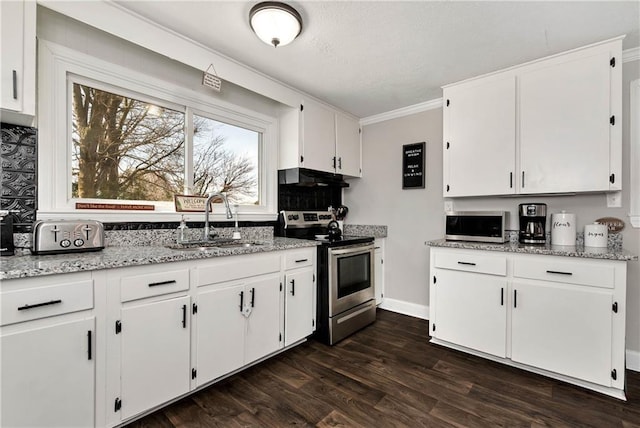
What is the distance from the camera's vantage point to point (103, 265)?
1.41m

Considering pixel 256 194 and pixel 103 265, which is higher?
pixel 256 194

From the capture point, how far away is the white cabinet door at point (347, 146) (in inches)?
136

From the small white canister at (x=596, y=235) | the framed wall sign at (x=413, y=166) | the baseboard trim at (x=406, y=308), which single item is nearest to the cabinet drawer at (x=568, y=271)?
the small white canister at (x=596, y=235)

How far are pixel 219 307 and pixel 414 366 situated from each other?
1.51 metres

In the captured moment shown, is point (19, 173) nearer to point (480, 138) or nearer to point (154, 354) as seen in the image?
point (154, 354)

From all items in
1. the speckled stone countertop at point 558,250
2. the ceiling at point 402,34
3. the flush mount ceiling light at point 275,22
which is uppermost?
the ceiling at point 402,34

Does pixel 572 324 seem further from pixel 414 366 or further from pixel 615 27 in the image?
pixel 615 27

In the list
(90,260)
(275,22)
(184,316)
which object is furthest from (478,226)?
(90,260)

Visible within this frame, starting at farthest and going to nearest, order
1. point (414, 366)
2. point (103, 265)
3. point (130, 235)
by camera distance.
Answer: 1. point (414, 366)
2. point (130, 235)
3. point (103, 265)

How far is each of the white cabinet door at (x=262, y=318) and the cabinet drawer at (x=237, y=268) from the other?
67mm

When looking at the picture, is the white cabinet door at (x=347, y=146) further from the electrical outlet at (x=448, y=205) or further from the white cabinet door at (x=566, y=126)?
the white cabinet door at (x=566, y=126)

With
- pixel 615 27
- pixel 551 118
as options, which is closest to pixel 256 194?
pixel 551 118

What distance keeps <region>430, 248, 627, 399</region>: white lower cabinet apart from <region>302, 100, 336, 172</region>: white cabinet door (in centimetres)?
146

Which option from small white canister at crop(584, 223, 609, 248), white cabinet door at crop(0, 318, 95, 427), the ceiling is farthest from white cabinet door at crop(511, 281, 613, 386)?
white cabinet door at crop(0, 318, 95, 427)
